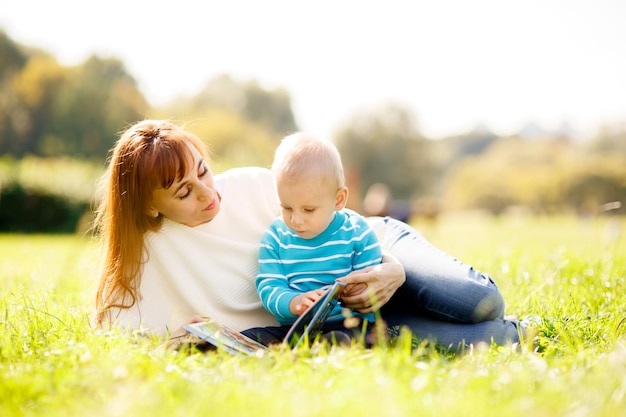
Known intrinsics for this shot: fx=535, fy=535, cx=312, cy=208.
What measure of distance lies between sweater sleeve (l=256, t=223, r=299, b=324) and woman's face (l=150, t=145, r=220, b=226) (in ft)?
1.31

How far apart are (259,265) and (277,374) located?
1045 millimetres

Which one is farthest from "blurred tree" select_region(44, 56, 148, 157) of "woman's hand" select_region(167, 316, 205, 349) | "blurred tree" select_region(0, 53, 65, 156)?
"woman's hand" select_region(167, 316, 205, 349)

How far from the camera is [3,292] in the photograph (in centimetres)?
385

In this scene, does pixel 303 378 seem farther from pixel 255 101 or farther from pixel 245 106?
pixel 245 106

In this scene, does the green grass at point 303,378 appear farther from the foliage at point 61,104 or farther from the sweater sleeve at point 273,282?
the foliage at point 61,104

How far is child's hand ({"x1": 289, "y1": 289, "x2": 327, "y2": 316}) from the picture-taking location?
8.45 ft

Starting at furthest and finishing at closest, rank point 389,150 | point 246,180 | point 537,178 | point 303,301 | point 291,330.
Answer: point 389,150 < point 537,178 < point 246,180 < point 303,301 < point 291,330

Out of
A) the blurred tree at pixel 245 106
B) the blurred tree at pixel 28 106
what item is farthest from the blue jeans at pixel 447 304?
the blurred tree at pixel 28 106

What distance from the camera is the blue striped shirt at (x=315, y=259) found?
286 cm

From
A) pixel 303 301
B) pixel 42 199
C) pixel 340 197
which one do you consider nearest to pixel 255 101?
pixel 42 199

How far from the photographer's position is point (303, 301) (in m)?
2.60

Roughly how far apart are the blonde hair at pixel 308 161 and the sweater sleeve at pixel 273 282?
44 centimetres

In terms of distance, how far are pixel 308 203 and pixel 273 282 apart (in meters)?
0.49

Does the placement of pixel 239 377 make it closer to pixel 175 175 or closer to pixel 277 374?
pixel 277 374
